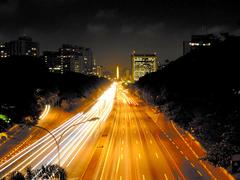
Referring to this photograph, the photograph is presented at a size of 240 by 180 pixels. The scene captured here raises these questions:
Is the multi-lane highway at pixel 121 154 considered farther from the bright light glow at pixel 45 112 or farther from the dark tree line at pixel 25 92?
the bright light glow at pixel 45 112

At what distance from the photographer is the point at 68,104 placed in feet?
326

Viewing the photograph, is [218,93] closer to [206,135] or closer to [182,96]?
[206,135]

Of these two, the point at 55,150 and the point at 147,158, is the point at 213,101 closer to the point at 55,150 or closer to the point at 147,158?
A: the point at 147,158

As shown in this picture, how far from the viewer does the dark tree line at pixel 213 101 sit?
36250 millimetres

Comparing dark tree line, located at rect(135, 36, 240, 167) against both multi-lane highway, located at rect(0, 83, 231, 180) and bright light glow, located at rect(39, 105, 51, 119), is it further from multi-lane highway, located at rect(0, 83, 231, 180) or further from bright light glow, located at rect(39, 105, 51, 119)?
bright light glow, located at rect(39, 105, 51, 119)

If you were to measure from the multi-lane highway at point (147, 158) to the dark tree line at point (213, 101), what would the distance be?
92.8 inches

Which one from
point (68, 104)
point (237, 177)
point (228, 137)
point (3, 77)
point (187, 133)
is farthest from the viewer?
point (68, 104)

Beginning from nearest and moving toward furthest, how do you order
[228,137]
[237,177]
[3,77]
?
[237,177] → [228,137] → [3,77]

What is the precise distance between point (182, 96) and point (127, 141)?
20.7 m

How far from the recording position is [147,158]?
41.8m

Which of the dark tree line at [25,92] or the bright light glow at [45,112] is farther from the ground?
the dark tree line at [25,92]

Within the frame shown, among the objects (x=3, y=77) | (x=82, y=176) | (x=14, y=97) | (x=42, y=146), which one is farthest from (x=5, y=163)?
(x=3, y=77)

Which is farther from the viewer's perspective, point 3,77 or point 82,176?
point 3,77

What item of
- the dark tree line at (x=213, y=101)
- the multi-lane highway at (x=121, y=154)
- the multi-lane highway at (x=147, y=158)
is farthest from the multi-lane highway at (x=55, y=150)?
the dark tree line at (x=213, y=101)
